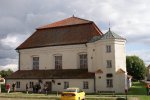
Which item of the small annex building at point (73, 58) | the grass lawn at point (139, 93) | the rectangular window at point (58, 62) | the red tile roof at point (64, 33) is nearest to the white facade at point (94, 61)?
the small annex building at point (73, 58)

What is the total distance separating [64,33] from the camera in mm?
54156

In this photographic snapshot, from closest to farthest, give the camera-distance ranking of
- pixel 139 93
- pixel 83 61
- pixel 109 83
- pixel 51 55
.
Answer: pixel 139 93 < pixel 109 83 < pixel 83 61 < pixel 51 55

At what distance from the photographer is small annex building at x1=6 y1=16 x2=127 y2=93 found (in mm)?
46094

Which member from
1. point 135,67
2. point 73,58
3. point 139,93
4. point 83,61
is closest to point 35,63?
point 73,58

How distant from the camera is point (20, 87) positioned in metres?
53.3

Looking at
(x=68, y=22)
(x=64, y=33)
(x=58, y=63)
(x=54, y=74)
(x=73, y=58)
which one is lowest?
(x=54, y=74)

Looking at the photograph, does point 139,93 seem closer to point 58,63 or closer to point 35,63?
point 58,63

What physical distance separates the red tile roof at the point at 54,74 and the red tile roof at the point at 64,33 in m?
4.49

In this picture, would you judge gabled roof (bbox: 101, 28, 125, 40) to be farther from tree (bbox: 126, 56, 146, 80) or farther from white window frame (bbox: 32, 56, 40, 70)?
tree (bbox: 126, 56, 146, 80)

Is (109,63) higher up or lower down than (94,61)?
lower down

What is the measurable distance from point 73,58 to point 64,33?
5427mm

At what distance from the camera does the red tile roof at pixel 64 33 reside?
169 feet

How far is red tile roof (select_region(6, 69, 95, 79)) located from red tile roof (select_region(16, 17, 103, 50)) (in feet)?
14.7

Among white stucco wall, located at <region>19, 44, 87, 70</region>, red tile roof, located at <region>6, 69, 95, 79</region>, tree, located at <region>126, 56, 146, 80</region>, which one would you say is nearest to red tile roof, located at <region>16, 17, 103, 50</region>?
white stucco wall, located at <region>19, 44, 87, 70</region>
